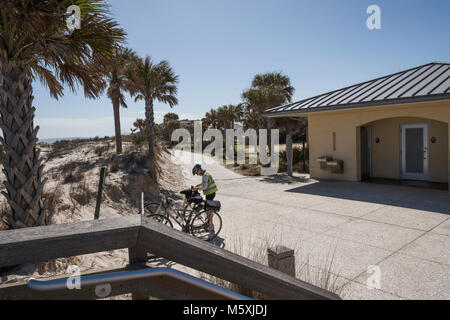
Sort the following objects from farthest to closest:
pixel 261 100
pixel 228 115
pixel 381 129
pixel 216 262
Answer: pixel 228 115 → pixel 261 100 → pixel 381 129 → pixel 216 262

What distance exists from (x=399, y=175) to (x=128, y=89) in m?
16.0

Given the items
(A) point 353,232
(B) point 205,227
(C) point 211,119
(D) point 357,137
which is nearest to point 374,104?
(D) point 357,137

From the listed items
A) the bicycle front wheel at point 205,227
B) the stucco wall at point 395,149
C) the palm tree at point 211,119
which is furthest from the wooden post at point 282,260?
the palm tree at point 211,119

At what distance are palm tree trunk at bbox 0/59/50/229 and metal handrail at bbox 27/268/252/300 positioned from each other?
13.4 ft

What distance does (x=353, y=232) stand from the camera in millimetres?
7207

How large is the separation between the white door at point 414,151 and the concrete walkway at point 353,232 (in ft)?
6.61

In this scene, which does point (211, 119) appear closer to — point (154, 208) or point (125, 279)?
point (154, 208)

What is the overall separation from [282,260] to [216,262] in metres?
1.91

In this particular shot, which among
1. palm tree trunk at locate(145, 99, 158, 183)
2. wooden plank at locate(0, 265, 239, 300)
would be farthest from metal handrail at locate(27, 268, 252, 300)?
palm tree trunk at locate(145, 99, 158, 183)

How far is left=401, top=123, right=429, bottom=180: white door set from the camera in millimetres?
13180

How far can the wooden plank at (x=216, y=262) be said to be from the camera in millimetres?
1574
